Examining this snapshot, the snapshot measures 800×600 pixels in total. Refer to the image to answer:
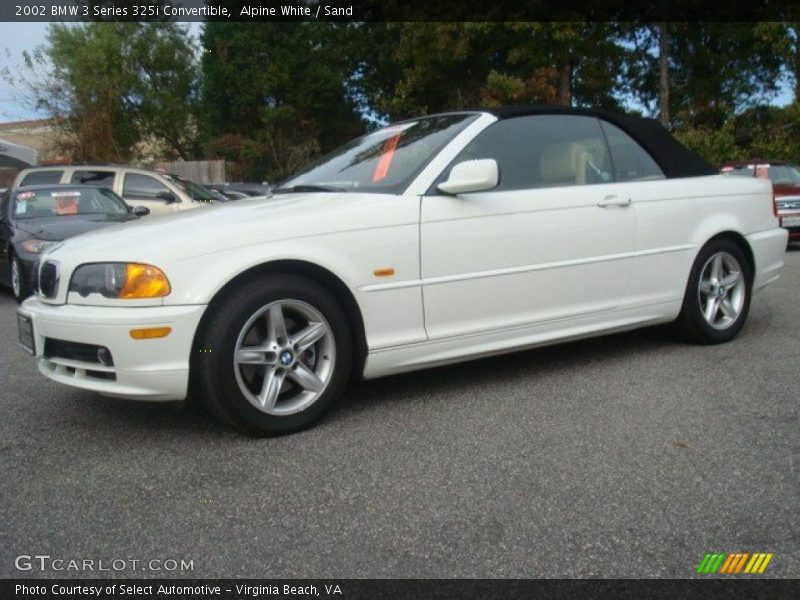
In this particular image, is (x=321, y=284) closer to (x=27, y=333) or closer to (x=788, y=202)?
(x=27, y=333)

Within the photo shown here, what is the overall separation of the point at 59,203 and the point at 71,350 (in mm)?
6534

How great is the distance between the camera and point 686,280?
4.78m

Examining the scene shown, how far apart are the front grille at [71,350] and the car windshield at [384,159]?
1.53m

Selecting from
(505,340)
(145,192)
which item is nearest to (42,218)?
(145,192)

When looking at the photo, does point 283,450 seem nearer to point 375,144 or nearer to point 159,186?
point 375,144

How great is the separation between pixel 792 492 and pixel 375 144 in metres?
2.87

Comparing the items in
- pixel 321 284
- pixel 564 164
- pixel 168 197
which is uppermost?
pixel 168 197

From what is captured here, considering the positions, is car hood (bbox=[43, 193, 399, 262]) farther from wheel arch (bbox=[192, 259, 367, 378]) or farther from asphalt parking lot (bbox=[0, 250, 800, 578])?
asphalt parking lot (bbox=[0, 250, 800, 578])

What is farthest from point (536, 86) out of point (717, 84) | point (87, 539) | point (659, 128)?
point (87, 539)

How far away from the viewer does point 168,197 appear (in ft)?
34.8

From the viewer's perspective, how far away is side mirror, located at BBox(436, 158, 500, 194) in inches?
146

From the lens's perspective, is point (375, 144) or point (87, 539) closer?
point (87, 539)

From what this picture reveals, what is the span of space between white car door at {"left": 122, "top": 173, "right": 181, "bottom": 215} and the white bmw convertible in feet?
24.8
